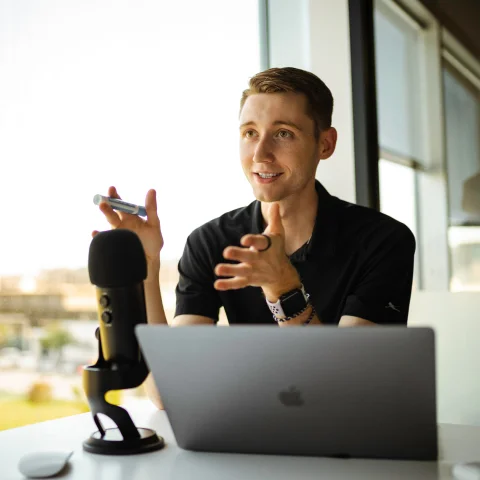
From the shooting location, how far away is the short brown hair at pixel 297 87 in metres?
1.89

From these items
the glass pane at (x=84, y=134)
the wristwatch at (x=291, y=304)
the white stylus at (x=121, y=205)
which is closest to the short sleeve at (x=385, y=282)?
the wristwatch at (x=291, y=304)

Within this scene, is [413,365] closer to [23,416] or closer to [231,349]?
[231,349]

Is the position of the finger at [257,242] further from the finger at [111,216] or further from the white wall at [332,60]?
the white wall at [332,60]

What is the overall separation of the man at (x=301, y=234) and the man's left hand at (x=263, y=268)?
0.31 m

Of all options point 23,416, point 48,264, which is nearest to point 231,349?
point 48,264

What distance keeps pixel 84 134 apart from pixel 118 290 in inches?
125

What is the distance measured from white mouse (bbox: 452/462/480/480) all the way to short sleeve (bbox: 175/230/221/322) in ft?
3.34

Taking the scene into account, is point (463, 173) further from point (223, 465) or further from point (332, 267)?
point (223, 465)

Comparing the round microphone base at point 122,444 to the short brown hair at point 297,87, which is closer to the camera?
the round microphone base at point 122,444

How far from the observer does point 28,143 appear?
12.3ft

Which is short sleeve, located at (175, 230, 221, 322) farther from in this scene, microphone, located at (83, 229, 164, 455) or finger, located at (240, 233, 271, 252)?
microphone, located at (83, 229, 164, 455)

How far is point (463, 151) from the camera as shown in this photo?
2.56 meters

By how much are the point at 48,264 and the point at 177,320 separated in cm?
189

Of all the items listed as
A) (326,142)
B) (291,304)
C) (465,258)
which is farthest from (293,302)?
(465,258)
